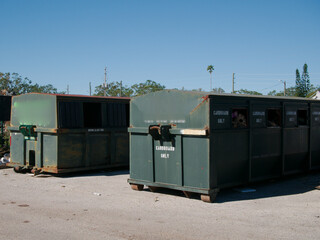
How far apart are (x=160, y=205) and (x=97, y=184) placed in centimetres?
312

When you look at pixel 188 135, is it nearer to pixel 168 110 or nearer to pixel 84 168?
pixel 168 110

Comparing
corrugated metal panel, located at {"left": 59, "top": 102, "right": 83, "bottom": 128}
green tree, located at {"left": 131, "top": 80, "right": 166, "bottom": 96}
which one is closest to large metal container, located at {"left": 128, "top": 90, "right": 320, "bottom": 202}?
corrugated metal panel, located at {"left": 59, "top": 102, "right": 83, "bottom": 128}

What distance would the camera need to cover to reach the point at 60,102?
1127cm

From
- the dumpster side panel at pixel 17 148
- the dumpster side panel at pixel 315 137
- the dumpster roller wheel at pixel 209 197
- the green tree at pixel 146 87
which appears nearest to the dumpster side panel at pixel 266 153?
the dumpster roller wheel at pixel 209 197

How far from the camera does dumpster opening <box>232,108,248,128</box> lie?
8.64 meters

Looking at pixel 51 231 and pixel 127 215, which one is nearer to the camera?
pixel 51 231

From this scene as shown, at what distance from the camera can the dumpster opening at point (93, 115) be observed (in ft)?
41.5

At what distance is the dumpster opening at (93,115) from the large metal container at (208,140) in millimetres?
3667

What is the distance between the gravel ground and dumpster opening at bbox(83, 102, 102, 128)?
311 cm

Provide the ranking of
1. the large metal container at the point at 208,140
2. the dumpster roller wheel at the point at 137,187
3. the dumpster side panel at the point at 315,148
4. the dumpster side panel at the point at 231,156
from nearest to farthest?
1. the large metal container at the point at 208,140
2. the dumpster side panel at the point at 231,156
3. the dumpster roller wheel at the point at 137,187
4. the dumpster side panel at the point at 315,148

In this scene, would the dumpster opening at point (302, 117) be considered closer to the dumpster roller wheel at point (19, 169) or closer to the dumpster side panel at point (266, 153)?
the dumpster side panel at point (266, 153)

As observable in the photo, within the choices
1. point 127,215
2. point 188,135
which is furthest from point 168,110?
point 127,215

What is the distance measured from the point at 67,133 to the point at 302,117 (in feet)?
23.2

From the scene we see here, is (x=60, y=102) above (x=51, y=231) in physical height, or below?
above
